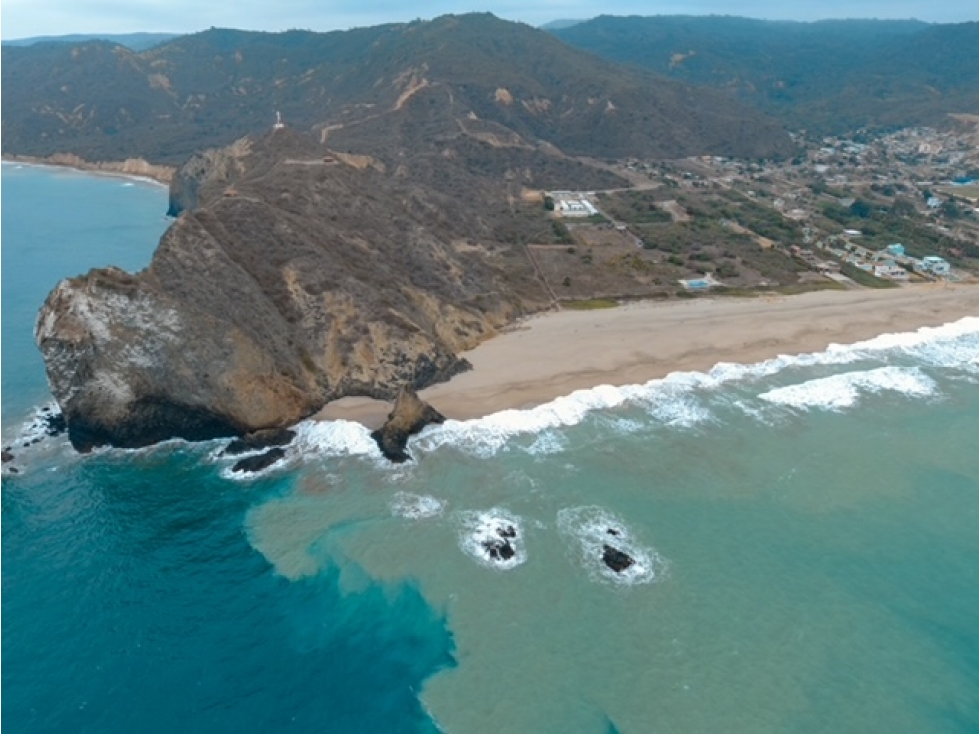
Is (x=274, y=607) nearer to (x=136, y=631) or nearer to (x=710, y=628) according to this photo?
(x=136, y=631)

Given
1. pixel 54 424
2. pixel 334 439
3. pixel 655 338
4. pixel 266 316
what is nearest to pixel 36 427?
pixel 54 424

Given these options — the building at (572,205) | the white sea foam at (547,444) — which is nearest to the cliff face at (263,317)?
the white sea foam at (547,444)

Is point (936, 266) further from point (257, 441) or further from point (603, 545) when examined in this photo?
point (257, 441)

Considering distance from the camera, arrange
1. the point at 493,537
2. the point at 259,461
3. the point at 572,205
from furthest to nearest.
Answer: the point at 572,205, the point at 259,461, the point at 493,537

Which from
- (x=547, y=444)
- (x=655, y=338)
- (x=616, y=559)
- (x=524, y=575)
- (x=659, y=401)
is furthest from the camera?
(x=655, y=338)

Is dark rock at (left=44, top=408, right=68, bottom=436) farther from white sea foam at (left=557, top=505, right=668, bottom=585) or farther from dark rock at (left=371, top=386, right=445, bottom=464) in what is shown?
white sea foam at (left=557, top=505, right=668, bottom=585)
